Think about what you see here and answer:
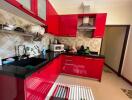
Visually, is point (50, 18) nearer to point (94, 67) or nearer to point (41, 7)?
point (41, 7)

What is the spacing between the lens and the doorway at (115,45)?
3.29 meters

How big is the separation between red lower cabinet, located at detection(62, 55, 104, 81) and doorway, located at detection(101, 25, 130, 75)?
124 cm

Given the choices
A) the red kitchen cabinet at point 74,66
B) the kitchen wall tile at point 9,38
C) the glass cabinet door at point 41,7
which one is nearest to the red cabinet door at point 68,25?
the red kitchen cabinet at point 74,66

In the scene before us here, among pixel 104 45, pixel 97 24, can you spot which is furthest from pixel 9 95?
pixel 104 45

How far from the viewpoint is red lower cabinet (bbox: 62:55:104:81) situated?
2.72 metres

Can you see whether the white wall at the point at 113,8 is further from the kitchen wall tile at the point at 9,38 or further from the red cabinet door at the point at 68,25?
the kitchen wall tile at the point at 9,38

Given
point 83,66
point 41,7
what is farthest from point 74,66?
point 41,7

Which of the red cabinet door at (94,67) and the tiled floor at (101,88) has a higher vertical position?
the red cabinet door at (94,67)

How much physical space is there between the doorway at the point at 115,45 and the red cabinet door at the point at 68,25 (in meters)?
1.27

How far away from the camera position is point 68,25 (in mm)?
3100

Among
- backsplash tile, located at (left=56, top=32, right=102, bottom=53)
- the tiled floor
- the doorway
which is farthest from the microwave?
the doorway

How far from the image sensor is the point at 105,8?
313 cm

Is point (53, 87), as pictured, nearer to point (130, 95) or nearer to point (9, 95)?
point (9, 95)

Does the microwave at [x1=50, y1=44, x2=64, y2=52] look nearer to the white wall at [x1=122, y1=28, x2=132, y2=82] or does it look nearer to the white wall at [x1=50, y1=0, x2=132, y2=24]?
the white wall at [x1=50, y1=0, x2=132, y2=24]
